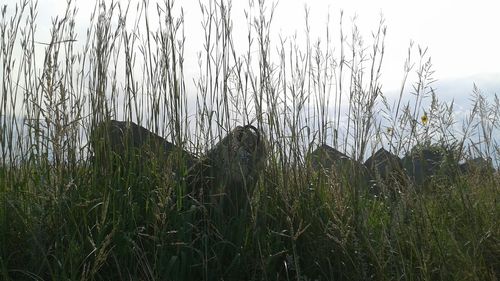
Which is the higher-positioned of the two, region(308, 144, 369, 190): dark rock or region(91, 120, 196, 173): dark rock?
region(91, 120, 196, 173): dark rock

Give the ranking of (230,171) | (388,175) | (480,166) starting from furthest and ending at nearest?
(480,166) → (388,175) → (230,171)

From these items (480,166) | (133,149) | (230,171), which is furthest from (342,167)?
(133,149)

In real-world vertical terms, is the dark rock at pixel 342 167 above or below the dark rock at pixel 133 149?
below

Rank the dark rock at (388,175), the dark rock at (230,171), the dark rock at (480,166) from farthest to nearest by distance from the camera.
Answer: the dark rock at (480,166)
the dark rock at (230,171)
the dark rock at (388,175)

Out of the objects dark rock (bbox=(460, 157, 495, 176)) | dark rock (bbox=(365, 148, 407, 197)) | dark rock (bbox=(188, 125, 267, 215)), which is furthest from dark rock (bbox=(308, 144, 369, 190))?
dark rock (bbox=(460, 157, 495, 176))

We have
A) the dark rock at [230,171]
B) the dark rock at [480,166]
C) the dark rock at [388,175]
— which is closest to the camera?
the dark rock at [388,175]

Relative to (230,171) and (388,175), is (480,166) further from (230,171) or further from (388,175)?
(230,171)

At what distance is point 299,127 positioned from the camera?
256cm

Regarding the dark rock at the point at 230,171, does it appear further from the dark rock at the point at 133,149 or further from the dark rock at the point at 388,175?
the dark rock at the point at 388,175

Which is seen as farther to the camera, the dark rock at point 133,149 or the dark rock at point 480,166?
the dark rock at point 480,166

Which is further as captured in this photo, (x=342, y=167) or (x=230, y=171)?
(x=342, y=167)

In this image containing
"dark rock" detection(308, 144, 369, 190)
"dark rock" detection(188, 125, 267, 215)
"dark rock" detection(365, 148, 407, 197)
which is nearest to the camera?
"dark rock" detection(365, 148, 407, 197)

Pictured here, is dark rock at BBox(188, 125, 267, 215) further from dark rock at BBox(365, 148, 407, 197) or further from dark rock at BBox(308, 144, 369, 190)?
dark rock at BBox(365, 148, 407, 197)

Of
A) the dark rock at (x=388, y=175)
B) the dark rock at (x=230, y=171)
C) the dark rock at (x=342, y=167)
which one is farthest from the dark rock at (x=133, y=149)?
the dark rock at (x=388, y=175)
